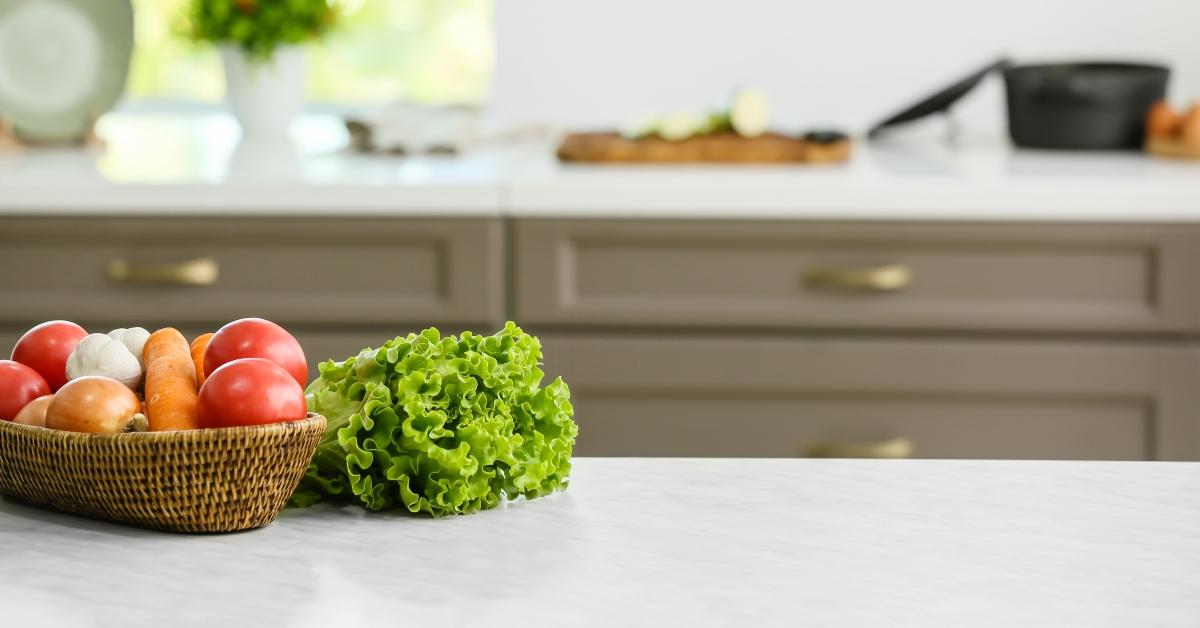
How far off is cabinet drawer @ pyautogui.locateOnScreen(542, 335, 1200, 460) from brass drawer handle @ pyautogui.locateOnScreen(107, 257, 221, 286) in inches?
20.9

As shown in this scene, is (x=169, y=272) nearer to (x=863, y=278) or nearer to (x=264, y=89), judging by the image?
(x=264, y=89)

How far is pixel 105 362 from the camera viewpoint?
94 cm

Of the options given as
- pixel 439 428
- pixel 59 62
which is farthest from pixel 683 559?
pixel 59 62

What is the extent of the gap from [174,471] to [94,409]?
0.06m

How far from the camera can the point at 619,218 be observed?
2.22 m

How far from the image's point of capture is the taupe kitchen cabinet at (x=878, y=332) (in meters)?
2.21

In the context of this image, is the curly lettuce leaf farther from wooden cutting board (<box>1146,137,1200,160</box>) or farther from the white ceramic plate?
the white ceramic plate

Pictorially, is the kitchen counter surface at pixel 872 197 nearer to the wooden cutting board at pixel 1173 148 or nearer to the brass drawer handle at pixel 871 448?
the wooden cutting board at pixel 1173 148

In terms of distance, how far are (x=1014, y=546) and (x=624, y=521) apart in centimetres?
24

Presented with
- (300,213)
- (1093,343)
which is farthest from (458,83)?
(1093,343)

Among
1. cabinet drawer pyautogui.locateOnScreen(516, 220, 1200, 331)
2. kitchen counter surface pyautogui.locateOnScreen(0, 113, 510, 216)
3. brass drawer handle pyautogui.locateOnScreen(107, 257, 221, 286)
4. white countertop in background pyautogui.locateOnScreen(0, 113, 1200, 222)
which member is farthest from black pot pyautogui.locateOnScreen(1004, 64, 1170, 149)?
brass drawer handle pyautogui.locateOnScreen(107, 257, 221, 286)

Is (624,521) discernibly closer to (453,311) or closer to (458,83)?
(453,311)

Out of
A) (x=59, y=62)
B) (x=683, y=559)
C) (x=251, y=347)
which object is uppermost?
(x=59, y=62)

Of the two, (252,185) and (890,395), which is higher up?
(252,185)
